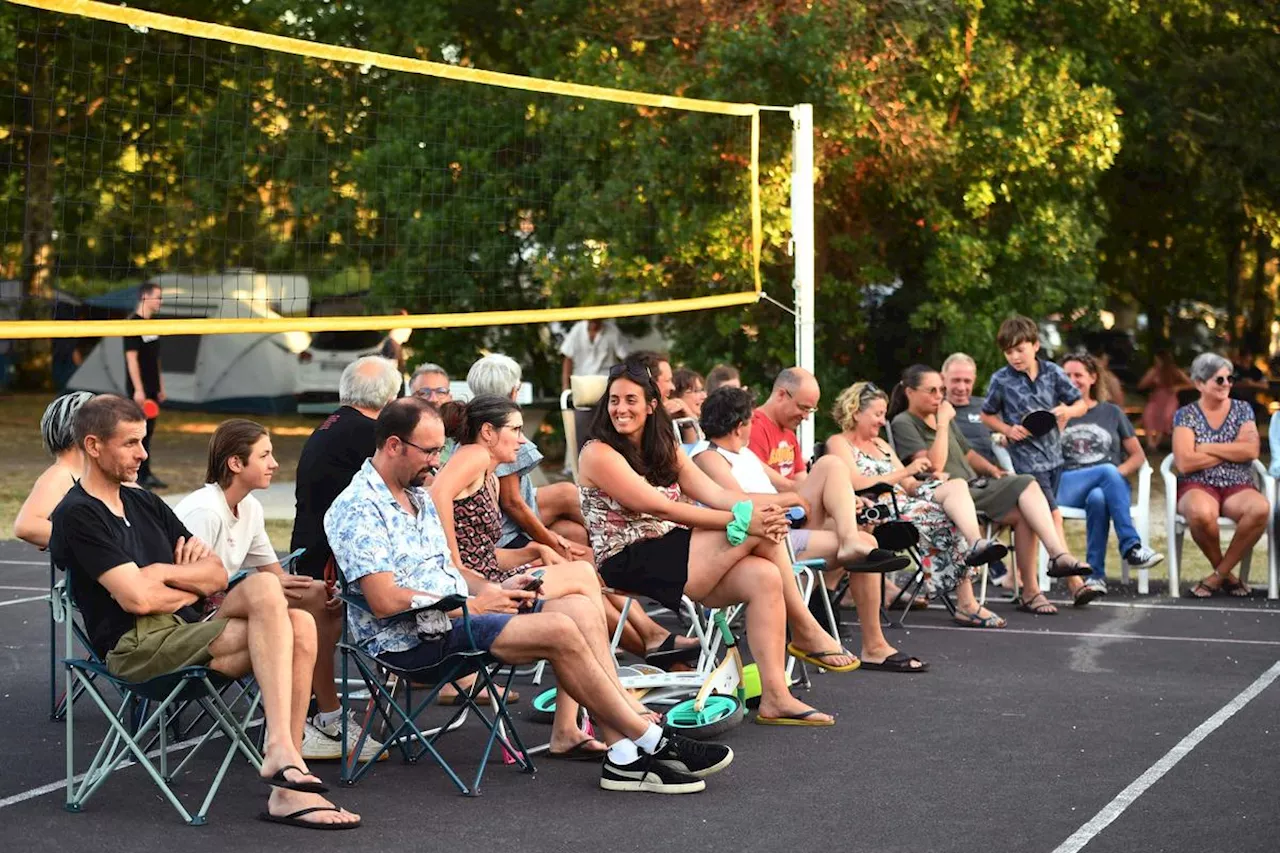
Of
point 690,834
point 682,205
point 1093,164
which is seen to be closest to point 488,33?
point 682,205

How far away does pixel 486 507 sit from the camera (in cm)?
689

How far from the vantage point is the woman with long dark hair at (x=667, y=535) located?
6.91 meters

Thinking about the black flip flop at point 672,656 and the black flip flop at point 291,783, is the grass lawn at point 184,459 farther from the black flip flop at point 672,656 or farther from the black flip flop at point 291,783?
the black flip flop at point 291,783

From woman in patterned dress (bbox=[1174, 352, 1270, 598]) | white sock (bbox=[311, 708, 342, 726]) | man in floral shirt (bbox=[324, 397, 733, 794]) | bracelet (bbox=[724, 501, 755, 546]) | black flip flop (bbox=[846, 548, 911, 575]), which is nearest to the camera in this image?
man in floral shirt (bbox=[324, 397, 733, 794])

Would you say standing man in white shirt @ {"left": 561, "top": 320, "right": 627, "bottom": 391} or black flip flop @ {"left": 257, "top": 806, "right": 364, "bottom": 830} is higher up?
standing man in white shirt @ {"left": 561, "top": 320, "right": 627, "bottom": 391}

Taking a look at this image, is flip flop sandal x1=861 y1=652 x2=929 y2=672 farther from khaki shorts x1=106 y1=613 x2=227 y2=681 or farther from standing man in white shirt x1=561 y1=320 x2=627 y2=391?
standing man in white shirt x1=561 y1=320 x2=627 y2=391

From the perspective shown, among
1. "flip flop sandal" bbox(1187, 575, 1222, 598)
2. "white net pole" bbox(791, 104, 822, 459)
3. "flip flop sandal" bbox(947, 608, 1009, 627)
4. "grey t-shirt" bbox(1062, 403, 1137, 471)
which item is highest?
"white net pole" bbox(791, 104, 822, 459)

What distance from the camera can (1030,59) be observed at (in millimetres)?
14758

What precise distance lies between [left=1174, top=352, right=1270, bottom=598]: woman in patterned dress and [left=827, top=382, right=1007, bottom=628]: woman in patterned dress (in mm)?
1691

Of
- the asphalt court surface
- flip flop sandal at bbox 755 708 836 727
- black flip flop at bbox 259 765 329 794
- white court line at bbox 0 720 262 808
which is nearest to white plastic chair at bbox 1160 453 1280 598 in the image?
the asphalt court surface

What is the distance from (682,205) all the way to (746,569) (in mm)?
7712

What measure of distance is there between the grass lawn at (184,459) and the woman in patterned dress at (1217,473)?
18.9 inches

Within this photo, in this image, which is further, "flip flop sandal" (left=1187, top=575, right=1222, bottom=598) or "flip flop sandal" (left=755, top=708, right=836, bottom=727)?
"flip flop sandal" (left=1187, top=575, right=1222, bottom=598)

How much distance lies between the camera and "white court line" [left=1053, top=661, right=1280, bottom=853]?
5383 mm
